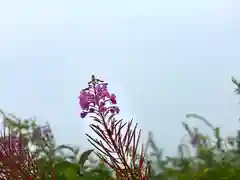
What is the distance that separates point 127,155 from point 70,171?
35 centimetres

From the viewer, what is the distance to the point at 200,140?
138 cm

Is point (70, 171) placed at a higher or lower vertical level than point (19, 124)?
lower

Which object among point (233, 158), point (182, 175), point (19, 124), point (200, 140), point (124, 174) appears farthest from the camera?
point (19, 124)

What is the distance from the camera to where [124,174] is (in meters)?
0.72

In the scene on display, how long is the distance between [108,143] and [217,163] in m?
0.42

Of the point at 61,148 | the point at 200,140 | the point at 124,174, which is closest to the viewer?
the point at 124,174

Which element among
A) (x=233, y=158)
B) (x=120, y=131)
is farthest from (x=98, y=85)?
(x=233, y=158)

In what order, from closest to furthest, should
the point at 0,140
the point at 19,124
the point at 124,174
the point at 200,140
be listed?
the point at 124,174
the point at 0,140
the point at 200,140
the point at 19,124

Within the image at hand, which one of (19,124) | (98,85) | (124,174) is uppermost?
(19,124)

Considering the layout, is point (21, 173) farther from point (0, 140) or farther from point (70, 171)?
point (70, 171)

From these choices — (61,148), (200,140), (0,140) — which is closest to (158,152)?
(200,140)

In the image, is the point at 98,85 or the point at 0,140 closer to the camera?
the point at 98,85

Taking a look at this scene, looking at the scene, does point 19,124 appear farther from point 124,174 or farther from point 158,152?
point 124,174

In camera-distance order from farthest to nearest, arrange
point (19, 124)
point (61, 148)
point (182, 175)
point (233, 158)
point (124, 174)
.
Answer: point (19, 124) → point (61, 148) → point (233, 158) → point (182, 175) → point (124, 174)
